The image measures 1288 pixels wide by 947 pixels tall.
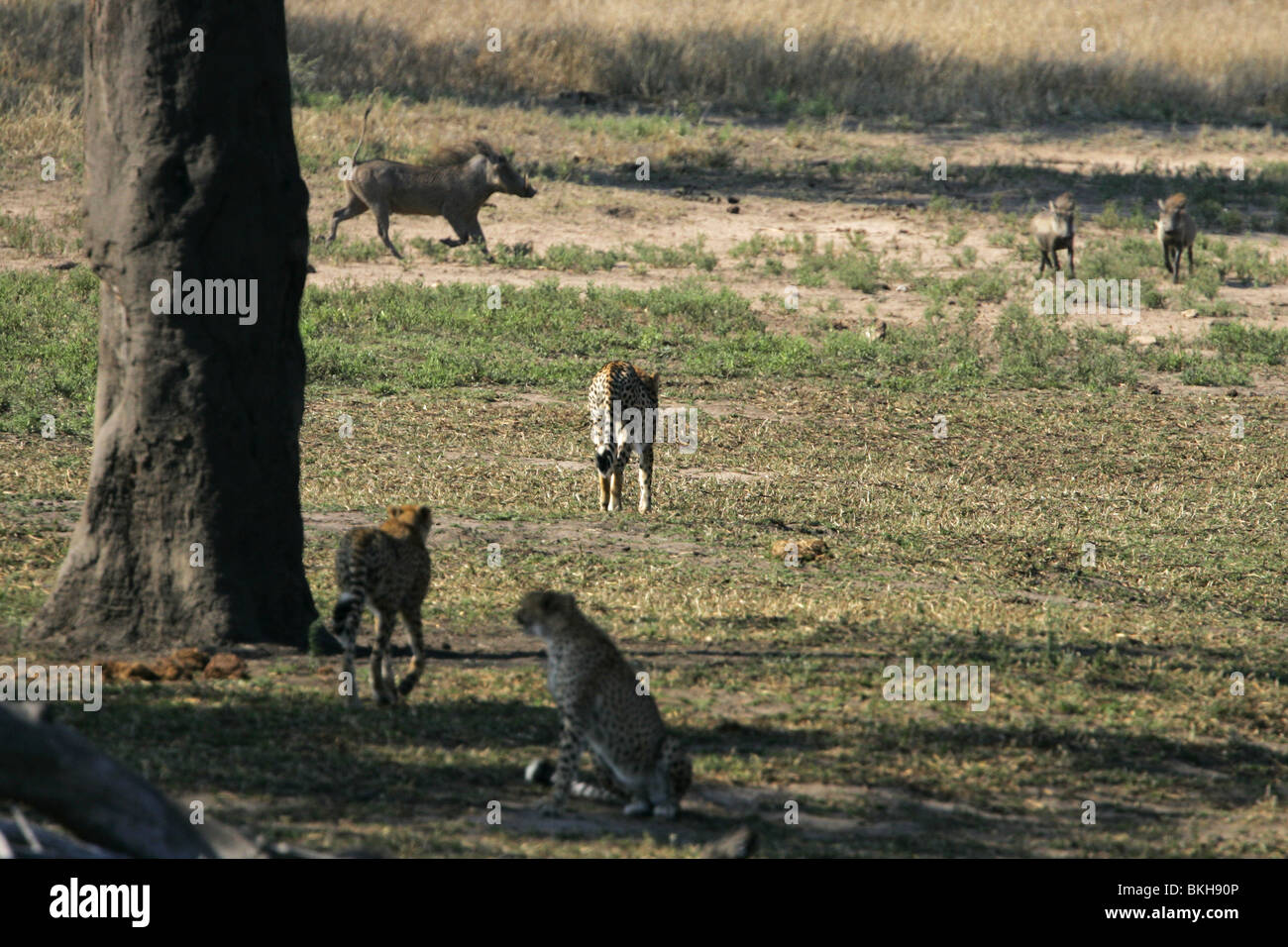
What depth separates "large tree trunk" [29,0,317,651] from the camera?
8.24 meters

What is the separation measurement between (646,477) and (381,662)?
5314 mm

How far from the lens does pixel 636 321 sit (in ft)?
62.5

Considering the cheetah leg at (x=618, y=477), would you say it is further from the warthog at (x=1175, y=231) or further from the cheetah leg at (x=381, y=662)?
the warthog at (x=1175, y=231)

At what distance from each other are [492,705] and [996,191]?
19.7 m

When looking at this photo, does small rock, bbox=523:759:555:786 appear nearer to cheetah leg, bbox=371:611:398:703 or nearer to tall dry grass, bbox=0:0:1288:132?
cheetah leg, bbox=371:611:398:703

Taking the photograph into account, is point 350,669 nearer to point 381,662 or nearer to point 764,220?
point 381,662

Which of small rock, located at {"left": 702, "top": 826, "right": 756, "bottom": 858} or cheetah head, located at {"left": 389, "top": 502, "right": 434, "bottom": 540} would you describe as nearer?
small rock, located at {"left": 702, "top": 826, "right": 756, "bottom": 858}

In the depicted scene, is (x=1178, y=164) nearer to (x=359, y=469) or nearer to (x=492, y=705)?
(x=359, y=469)

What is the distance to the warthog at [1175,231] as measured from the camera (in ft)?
68.3

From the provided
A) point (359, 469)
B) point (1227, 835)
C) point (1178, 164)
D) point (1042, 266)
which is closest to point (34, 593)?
point (359, 469)

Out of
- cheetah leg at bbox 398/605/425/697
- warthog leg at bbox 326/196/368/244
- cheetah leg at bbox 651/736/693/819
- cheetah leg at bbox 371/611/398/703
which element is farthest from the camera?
warthog leg at bbox 326/196/368/244

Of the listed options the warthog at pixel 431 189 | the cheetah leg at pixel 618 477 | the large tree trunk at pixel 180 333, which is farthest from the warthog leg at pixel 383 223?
the large tree trunk at pixel 180 333

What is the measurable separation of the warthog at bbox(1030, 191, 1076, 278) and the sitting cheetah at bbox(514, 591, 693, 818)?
616 inches

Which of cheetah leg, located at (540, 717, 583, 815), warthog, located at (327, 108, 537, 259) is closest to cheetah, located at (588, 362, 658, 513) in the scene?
cheetah leg, located at (540, 717, 583, 815)
